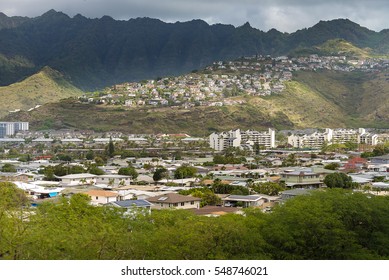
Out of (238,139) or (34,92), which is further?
(34,92)

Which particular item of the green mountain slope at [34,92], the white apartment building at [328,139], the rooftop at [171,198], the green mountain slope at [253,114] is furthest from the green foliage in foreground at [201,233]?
the green mountain slope at [34,92]

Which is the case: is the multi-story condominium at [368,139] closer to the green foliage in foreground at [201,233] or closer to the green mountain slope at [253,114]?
the green mountain slope at [253,114]

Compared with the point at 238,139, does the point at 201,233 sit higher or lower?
higher

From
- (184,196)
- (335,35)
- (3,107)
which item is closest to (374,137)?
(184,196)

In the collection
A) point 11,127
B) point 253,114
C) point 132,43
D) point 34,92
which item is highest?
point 132,43

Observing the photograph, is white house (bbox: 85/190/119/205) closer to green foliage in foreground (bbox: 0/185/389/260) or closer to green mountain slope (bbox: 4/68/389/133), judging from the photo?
green foliage in foreground (bbox: 0/185/389/260)

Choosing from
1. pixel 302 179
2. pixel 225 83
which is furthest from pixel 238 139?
pixel 225 83

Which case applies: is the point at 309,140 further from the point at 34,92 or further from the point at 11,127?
the point at 34,92
